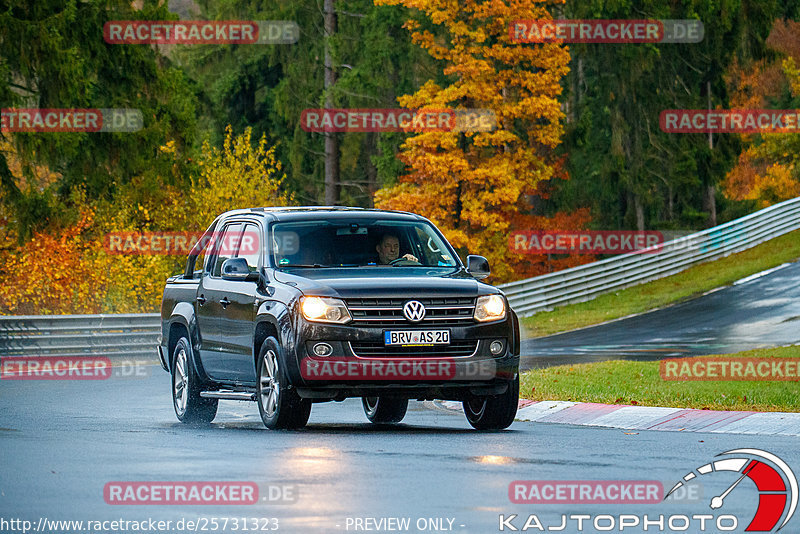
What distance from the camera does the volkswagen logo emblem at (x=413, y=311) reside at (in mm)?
13906

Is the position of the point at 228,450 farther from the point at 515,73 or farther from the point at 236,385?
the point at 515,73

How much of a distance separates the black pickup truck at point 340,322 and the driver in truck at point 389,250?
0.01 m

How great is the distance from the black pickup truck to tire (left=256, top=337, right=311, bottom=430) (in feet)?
0.04

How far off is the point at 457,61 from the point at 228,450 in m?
37.6

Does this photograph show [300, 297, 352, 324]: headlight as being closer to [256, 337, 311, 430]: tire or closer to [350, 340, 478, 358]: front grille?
[350, 340, 478, 358]: front grille

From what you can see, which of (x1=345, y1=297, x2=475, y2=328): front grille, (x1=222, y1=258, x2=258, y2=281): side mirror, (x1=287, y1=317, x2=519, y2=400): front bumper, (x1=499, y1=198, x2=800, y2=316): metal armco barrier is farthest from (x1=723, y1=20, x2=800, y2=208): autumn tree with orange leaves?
(x1=345, y1=297, x2=475, y2=328): front grille

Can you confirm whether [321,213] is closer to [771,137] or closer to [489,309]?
[489,309]

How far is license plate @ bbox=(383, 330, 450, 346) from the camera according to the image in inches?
547

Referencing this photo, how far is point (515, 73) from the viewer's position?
49719 millimetres

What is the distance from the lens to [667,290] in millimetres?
45156

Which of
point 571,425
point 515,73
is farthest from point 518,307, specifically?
point 571,425

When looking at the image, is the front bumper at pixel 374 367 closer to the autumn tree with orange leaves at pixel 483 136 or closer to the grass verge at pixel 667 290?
the grass verge at pixel 667 290

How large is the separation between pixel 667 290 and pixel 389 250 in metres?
30.7

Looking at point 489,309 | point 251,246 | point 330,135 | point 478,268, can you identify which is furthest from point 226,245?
point 330,135
